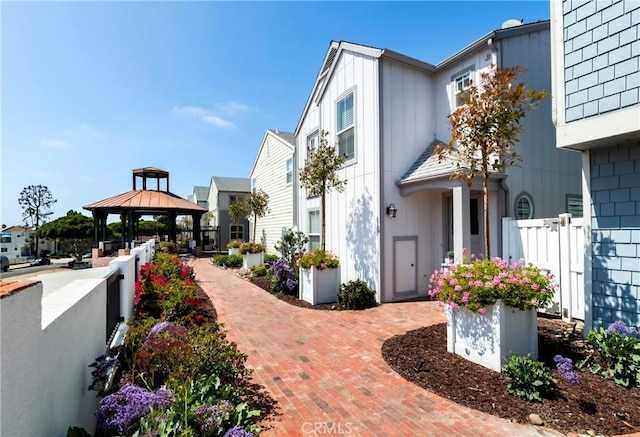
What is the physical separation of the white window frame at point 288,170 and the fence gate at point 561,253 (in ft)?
36.5

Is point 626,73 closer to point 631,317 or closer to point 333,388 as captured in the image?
point 631,317

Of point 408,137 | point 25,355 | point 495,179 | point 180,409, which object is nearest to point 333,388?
point 180,409

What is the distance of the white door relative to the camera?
8.53 meters

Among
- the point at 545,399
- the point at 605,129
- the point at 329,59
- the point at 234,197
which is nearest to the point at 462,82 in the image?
the point at 605,129

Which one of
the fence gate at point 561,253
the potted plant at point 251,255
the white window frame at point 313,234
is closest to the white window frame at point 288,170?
the white window frame at point 313,234

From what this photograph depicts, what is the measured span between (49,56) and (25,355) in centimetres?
532

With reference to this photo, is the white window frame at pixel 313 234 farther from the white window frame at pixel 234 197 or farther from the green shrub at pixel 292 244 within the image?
the white window frame at pixel 234 197

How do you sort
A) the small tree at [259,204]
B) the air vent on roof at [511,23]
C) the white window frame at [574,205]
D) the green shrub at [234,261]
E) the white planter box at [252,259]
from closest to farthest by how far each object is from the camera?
the air vent on roof at [511,23]
the white window frame at [574,205]
the white planter box at [252,259]
the green shrub at [234,261]
the small tree at [259,204]

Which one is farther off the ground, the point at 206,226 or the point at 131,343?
the point at 206,226

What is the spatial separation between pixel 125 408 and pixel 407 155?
838 cm

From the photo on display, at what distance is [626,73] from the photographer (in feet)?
13.5

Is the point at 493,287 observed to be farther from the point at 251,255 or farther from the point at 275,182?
the point at 275,182

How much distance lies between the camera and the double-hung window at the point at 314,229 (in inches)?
492

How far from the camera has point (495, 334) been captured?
4.18 meters
